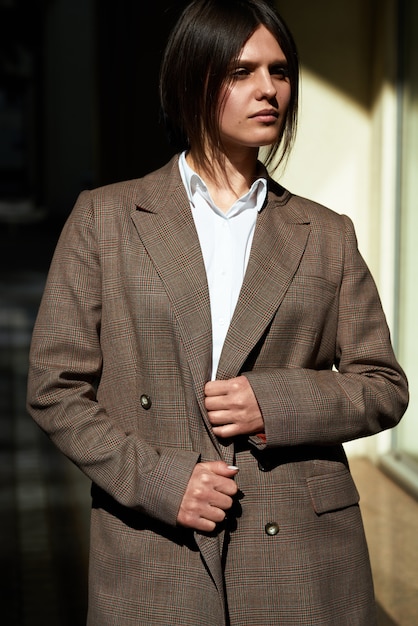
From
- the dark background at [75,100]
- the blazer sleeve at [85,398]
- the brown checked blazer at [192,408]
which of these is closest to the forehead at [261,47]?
the brown checked blazer at [192,408]

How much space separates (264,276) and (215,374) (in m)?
0.22

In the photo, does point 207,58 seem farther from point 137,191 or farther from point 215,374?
point 215,374

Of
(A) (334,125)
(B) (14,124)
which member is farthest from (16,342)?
(B) (14,124)

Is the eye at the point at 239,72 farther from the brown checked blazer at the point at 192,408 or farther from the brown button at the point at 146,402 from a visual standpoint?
the brown button at the point at 146,402

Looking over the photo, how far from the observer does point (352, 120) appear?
6.05 metres

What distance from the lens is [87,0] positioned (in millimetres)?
24078

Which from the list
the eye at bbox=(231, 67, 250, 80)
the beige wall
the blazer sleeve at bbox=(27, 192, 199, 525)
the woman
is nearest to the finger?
the woman

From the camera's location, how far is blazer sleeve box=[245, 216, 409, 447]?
2180mm

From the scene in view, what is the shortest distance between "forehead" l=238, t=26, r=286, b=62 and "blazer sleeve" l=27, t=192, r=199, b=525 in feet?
1.46

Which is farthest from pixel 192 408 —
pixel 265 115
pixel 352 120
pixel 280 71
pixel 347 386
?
pixel 352 120

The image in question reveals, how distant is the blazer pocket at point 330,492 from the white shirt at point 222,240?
1.00 feet

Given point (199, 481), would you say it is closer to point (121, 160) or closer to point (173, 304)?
point (173, 304)

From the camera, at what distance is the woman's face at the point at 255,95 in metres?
2.16

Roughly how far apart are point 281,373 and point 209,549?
371 mm
